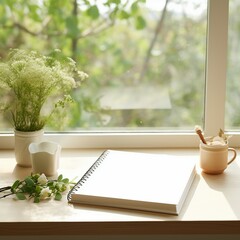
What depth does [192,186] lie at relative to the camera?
1.37m

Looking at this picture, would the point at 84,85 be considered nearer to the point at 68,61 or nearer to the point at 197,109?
the point at 68,61

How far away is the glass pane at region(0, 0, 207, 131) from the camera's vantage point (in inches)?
66.8

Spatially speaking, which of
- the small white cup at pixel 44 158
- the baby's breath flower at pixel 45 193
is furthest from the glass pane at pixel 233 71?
the baby's breath flower at pixel 45 193

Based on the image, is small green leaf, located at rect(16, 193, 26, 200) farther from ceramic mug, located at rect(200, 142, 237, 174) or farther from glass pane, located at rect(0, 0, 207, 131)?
ceramic mug, located at rect(200, 142, 237, 174)

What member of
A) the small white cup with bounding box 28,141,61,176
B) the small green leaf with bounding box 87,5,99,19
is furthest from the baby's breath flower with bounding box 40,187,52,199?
the small green leaf with bounding box 87,5,99,19

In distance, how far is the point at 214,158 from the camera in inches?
55.7

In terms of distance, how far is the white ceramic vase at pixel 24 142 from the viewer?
149cm

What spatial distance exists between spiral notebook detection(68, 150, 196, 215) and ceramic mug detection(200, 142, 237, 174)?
45 millimetres

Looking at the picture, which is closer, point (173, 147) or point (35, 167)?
point (35, 167)

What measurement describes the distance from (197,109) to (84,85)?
42 centimetres

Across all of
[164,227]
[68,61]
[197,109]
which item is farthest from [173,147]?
[164,227]

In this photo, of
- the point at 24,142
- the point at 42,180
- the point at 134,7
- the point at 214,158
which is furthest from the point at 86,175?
the point at 134,7

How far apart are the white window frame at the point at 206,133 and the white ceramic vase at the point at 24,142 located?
22 centimetres

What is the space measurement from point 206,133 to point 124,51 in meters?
0.41
